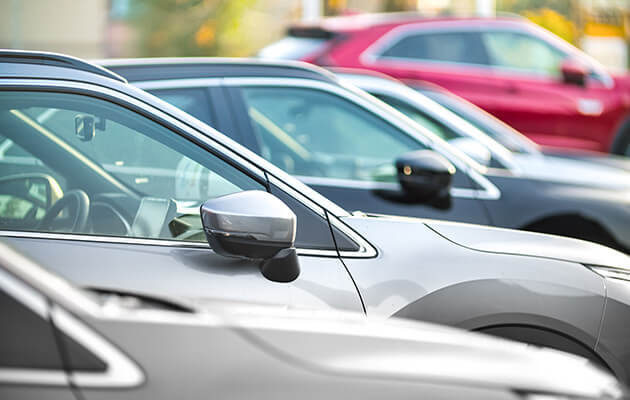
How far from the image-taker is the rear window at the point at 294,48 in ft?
26.2

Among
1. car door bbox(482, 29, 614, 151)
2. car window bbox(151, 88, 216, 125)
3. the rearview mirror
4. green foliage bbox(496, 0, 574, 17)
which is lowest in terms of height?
car door bbox(482, 29, 614, 151)

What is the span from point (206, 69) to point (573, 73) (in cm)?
555

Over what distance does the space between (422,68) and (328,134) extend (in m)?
3.03

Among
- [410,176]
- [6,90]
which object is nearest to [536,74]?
[410,176]

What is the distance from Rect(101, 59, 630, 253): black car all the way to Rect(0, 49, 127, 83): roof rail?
1.37 meters

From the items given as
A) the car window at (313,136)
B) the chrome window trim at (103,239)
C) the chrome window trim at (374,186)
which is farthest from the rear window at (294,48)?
the chrome window trim at (103,239)

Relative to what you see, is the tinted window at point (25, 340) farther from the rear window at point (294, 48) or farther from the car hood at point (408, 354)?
the rear window at point (294, 48)

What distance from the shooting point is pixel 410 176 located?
4.34m

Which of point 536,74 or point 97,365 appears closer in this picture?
point 97,365

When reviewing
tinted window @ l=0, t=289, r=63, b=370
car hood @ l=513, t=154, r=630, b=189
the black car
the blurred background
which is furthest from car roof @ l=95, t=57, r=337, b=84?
the blurred background

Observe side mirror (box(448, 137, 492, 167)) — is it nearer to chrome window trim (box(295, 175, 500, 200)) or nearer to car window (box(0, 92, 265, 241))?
chrome window trim (box(295, 175, 500, 200))

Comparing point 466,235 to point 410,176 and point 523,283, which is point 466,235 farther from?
point 410,176

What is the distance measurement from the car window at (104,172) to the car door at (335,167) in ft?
5.25

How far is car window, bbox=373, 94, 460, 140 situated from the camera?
511 cm
